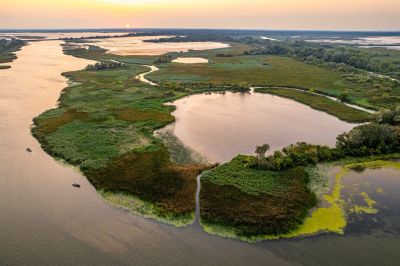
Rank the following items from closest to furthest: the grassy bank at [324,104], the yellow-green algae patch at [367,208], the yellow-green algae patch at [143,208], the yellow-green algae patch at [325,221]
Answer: the yellow-green algae patch at [325,221] < the yellow-green algae patch at [143,208] < the yellow-green algae patch at [367,208] < the grassy bank at [324,104]

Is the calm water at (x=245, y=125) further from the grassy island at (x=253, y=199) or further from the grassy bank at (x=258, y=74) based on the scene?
the grassy bank at (x=258, y=74)

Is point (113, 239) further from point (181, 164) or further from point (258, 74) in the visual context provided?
point (258, 74)

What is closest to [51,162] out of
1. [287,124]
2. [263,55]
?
[287,124]

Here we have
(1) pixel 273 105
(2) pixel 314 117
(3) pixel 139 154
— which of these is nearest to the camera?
(3) pixel 139 154

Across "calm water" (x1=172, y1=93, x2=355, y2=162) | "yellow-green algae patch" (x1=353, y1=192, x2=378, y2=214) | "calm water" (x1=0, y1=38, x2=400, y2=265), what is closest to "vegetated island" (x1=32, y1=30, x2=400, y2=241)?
"calm water" (x1=0, y1=38, x2=400, y2=265)

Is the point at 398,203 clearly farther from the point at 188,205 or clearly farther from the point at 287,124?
the point at 287,124

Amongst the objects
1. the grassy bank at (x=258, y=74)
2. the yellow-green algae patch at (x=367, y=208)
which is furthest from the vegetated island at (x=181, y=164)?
the grassy bank at (x=258, y=74)

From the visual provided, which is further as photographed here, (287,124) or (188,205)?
(287,124)
